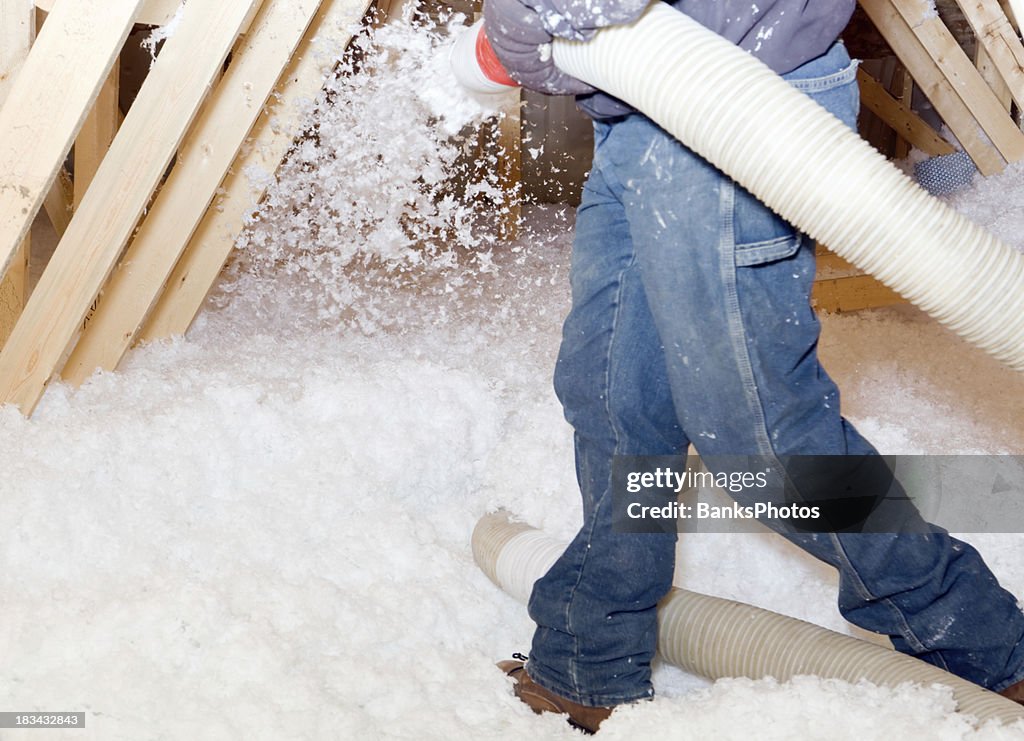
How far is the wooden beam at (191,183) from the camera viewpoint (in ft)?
5.21

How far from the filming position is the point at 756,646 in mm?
1117

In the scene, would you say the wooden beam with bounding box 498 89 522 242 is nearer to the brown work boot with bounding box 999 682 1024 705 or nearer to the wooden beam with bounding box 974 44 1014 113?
the wooden beam with bounding box 974 44 1014 113

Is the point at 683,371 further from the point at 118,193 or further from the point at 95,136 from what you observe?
the point at 95,136

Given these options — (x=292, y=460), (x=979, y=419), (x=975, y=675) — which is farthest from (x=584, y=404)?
(x=979, y=419)

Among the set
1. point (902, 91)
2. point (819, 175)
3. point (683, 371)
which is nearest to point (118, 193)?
point (683, 371)

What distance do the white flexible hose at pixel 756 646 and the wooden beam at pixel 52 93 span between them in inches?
35.5

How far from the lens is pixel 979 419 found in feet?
5.78

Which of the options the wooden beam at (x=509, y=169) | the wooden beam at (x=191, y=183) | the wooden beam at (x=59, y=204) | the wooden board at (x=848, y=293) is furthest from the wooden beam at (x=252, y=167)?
the wooden beam at (x=509, y=169)

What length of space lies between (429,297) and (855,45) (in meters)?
3.03

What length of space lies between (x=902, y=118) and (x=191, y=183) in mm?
3117

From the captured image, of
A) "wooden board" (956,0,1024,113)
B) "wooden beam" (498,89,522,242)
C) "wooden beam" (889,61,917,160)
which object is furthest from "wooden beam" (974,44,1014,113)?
"wooden beam" (498,89,522,242)

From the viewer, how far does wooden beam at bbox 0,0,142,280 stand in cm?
133

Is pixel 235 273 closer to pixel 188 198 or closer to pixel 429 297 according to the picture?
pixel 429 297

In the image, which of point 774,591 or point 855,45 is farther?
point 855,45
